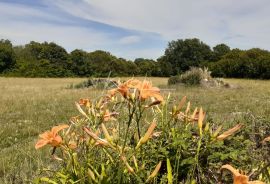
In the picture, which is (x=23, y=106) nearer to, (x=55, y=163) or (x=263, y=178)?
(x=55, y=163)

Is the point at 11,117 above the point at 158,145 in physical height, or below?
below

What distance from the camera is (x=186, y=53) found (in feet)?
200

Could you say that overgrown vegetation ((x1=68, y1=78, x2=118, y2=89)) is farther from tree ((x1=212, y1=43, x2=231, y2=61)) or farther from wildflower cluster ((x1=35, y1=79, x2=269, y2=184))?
tree ((x1=212, y1=43, x2=231, y2=61))

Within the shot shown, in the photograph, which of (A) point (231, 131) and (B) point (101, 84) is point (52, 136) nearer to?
(A) point (231, 131)

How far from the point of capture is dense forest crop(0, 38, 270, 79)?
39.7 meters

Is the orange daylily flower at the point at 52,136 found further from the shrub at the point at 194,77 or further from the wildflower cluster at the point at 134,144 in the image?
the shrub at the point at 194,77

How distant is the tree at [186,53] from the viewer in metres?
59.4

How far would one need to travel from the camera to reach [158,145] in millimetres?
2234

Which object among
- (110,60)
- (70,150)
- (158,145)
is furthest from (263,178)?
(110,60)

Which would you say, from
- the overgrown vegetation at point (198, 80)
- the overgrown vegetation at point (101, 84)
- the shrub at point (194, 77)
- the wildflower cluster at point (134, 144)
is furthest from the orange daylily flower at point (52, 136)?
the shrub at point (194, 77)

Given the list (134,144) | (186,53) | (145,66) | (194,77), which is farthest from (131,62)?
(134,144)

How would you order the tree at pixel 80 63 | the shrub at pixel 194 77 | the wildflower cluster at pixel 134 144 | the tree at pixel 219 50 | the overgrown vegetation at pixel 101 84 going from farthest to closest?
the tree at pixel 219 50
the tree at pixel 80 63
the shrub at pixel 194 77
the overgrown vegetation at pixel 101 84
the wildflower cluster at pixel 134 144

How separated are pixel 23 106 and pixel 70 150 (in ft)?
Result: 32.9

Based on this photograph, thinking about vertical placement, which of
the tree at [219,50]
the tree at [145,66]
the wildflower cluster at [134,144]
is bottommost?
the tree at [145,66]
